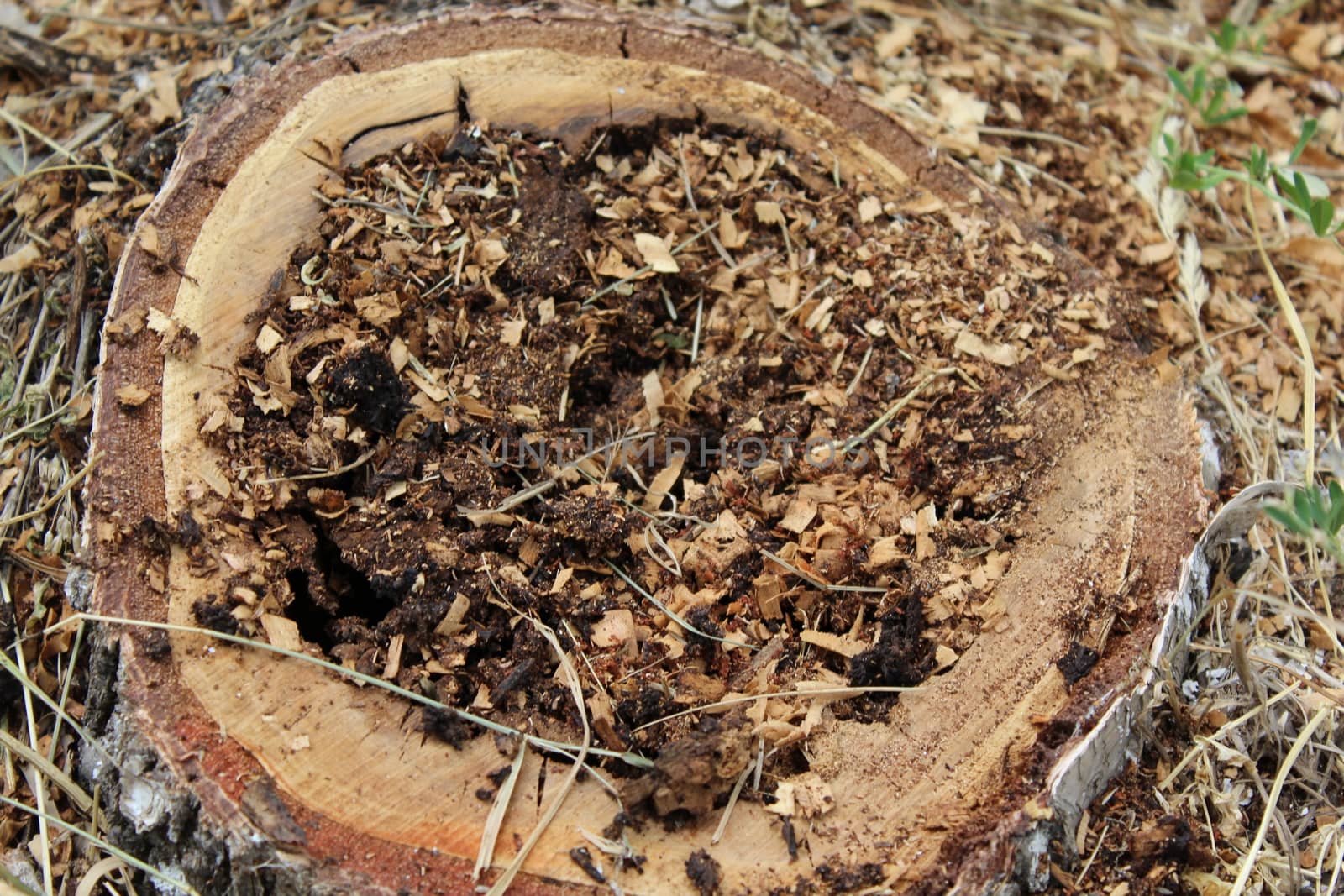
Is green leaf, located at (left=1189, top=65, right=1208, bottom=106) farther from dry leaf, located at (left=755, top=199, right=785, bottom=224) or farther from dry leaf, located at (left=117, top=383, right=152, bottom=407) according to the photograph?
dry leaf, located at (left=117, top=383, right=152, bottom=407)

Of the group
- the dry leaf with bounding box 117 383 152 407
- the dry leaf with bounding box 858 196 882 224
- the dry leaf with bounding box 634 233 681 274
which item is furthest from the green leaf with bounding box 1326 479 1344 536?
the dry leaf with bounding box 117 383 152 407

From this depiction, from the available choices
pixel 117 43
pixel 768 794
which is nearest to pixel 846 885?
pixel 768 794

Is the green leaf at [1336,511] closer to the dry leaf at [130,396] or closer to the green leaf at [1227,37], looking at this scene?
the green leaf at [1227,37]

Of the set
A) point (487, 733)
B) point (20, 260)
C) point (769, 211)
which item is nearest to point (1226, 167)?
point (769, 211)

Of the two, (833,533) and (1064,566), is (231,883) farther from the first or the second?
(1064,566)

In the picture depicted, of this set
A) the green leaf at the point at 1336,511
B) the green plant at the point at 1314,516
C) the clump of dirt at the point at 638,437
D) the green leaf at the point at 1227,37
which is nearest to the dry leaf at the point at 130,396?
the clump of dirt at the point at 638,437
